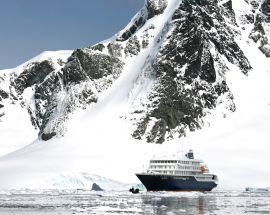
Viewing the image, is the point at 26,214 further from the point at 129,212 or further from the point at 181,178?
the point at 181,178

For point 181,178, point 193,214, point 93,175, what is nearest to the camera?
point 193,214

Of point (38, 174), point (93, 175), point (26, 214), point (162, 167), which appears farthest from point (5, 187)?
point (26, 214)

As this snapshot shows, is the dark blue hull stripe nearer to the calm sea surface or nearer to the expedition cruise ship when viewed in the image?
the expedition cruise ship

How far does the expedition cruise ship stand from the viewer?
6161 inches

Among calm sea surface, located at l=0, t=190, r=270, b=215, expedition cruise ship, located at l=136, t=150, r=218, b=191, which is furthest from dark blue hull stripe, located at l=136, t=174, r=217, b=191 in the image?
calm sea surface, located at l=0, t=190, r=270, b=215

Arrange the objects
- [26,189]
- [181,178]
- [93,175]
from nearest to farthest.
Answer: [181,178]
[26,189]
[93,175]

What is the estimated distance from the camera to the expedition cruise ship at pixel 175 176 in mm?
156500

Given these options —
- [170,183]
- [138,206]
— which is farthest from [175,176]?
[138,206]

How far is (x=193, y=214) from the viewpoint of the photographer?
75000 mm

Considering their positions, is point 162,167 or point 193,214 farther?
point 162,167

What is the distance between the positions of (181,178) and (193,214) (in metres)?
82.8

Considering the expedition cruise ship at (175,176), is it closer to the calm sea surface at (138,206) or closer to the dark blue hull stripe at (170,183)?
the dark blue hull stripe at (170,183)

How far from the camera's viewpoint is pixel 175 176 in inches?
6176

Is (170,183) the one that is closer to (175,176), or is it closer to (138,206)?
(175,176)
